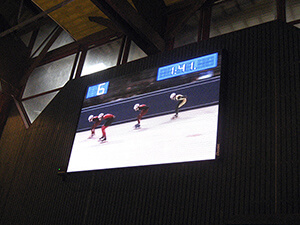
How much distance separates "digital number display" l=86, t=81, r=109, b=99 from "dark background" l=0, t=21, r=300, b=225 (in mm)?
513

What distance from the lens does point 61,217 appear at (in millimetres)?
5891

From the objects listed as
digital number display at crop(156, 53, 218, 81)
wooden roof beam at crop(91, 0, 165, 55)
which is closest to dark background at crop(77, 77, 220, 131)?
digital number display at crop(156, 53, 218, 81)

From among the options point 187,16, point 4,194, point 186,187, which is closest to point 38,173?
point 4,194

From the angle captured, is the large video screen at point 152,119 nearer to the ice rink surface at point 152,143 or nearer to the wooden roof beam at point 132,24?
the ice rink surface at point 152,143

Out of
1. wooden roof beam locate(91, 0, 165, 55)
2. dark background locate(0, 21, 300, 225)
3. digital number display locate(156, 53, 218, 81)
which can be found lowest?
dark background locate(0, 21, 300, 225)

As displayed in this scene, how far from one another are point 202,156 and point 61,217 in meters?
2.63

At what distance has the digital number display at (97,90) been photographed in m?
6.50

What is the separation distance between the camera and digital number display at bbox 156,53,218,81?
534 cm

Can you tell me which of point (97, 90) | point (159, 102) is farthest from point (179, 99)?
point (97, 90)

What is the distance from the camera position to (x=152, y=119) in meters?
5.46

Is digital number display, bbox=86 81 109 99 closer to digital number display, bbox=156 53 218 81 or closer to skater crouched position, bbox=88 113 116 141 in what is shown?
skater crouched position, bbox=88 113 116 141

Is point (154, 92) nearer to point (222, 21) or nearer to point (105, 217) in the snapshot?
point (222, 21)

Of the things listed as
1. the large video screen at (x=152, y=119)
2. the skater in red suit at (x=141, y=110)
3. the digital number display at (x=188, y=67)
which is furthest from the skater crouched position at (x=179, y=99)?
the skater in red suit at (x=141, y=110)

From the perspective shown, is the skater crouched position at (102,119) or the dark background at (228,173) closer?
the dark background at (228,173)
